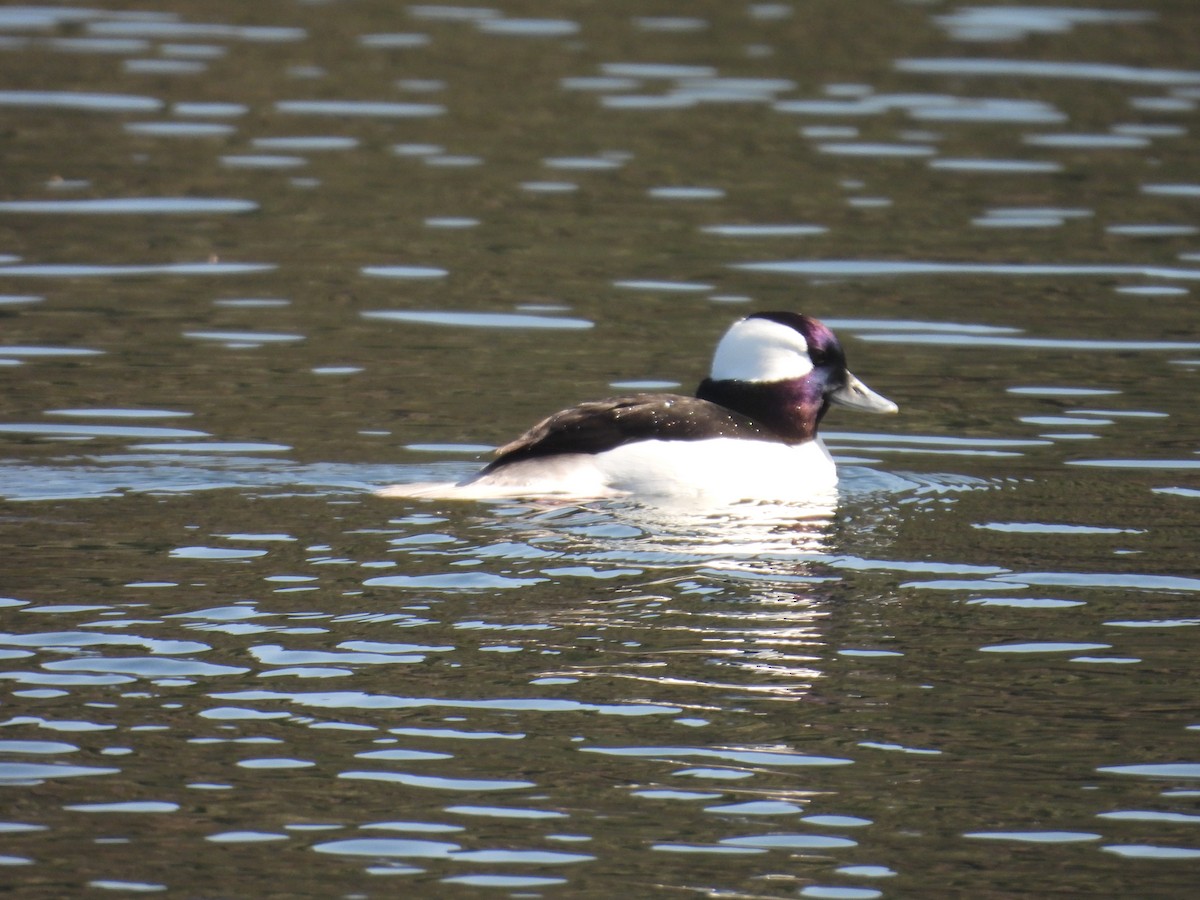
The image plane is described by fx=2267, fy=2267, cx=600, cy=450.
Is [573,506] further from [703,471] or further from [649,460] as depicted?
[703,471]

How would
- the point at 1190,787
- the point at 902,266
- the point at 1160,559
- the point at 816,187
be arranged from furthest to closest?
1. the point at 816,187
2. the point at 902,266
3. the point at 1160,559
4. the point at 1190,787

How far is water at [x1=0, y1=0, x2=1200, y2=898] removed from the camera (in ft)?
20.5

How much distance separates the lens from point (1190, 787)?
21.6ft

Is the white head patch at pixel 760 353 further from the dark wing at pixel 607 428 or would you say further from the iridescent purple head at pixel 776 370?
the dark wing at pixel 607 428

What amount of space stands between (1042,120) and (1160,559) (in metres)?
11.4

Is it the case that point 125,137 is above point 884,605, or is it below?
above

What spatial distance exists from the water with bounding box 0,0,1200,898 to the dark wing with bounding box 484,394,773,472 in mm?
380

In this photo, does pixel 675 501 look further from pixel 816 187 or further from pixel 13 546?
pixel 816 187

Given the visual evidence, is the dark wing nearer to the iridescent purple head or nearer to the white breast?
the white breast

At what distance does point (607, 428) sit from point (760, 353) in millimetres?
972

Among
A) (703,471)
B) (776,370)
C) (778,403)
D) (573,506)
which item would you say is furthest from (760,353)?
(573,506)

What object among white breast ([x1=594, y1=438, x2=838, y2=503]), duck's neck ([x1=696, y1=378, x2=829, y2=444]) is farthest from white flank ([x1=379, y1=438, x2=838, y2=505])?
duck's neck ([x1=696, y1=378, x2=829, y2=444])

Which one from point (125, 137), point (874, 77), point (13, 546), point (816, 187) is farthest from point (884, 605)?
point (874, 77)

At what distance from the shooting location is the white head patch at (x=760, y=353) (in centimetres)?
1055
